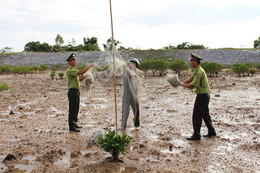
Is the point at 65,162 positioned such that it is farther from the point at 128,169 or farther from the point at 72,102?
the point at 72,102

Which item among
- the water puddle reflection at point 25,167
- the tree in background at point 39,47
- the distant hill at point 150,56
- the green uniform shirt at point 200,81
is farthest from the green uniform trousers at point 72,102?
the tree in background at point 39,47

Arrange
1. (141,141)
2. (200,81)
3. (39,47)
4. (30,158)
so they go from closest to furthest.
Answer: (30,158) < (200,81) < (141,141) < (39,47)

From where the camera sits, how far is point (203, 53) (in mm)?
40031

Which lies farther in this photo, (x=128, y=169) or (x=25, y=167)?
(x=25, y=167)

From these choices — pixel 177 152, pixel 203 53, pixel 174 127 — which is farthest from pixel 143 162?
Result: pixel 203 53

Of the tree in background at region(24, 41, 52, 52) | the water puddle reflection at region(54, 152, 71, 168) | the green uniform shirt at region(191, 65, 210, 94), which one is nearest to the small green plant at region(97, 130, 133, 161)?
the water puddle reflection at region(54, 152, 71, 168)

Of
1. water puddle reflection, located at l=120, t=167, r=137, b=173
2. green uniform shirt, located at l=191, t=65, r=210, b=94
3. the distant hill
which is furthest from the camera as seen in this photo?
the distant hill

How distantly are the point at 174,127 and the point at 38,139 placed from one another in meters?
3.43

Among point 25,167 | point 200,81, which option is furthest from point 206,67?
point 25,167

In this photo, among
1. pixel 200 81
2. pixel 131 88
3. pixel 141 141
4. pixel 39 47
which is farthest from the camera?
pixel 39 47

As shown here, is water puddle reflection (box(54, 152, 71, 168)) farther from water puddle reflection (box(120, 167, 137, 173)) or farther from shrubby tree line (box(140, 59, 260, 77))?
shrubby tree line (box(140, 59, 260, 77))

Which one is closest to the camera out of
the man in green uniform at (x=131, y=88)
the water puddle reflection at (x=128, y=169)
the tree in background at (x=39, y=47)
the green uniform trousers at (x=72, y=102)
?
the water puddle reflection at (x=128, y=169)

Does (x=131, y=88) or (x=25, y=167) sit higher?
(x=131, y=88)

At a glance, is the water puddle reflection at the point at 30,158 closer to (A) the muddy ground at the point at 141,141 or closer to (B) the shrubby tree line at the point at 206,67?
(A) the muddy ground at the point at 141,141
